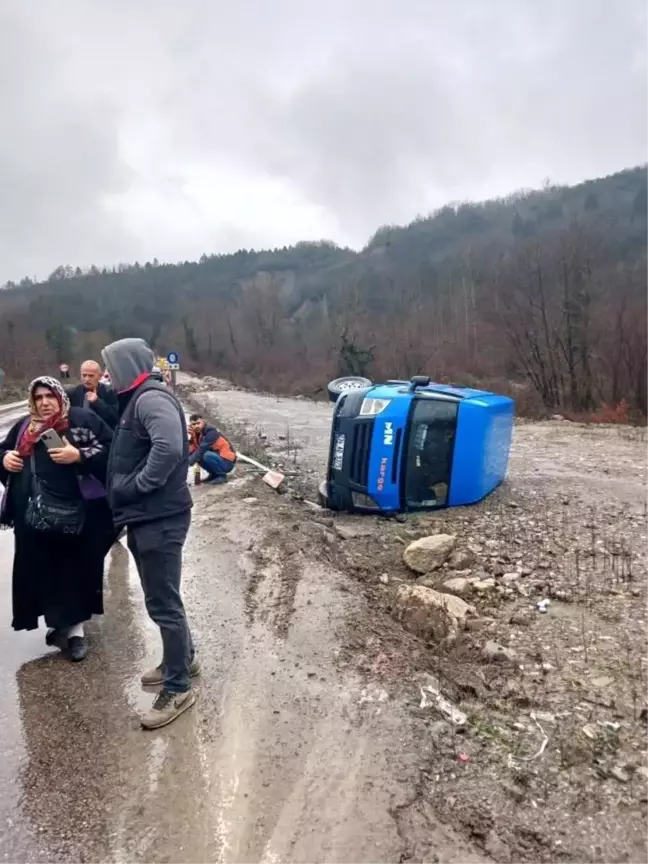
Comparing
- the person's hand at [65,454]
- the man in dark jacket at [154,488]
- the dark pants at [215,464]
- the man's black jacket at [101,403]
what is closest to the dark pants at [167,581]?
the man in dark jacket at [154,488]

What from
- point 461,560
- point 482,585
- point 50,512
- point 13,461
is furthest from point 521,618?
point 13,461

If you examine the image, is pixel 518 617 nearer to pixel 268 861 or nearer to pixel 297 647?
pixel 297 647

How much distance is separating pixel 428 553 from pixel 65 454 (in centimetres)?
348

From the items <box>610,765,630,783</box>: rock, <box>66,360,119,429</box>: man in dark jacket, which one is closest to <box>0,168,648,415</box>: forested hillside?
<box>66,360,119,429</box>: man in dark jacket

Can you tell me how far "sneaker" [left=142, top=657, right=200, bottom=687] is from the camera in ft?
12.9

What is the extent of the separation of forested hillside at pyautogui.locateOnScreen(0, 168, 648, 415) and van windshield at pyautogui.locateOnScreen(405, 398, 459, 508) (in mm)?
16486

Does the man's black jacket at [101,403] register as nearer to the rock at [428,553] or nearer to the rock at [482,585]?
the rock at [428,553]

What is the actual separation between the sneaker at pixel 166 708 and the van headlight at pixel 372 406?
14.7 ft

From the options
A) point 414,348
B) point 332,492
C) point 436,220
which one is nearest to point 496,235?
point 436,220

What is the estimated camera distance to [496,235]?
100688 millimetres

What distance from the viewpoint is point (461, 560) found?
6.12 meters

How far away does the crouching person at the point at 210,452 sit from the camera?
993cm

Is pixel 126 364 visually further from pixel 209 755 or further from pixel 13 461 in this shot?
pixel 209 755

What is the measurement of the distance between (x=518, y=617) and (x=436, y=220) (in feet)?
382
